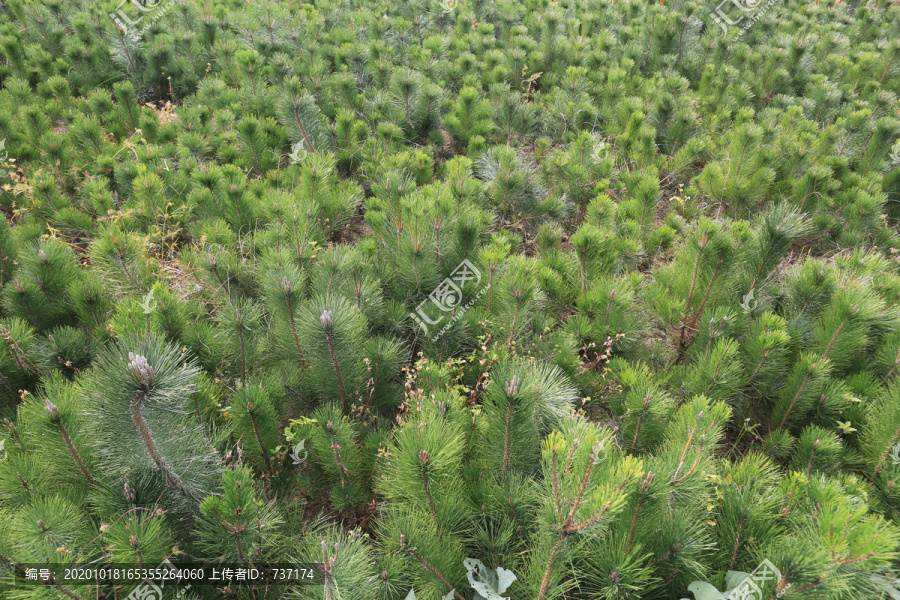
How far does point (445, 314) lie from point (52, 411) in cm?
147

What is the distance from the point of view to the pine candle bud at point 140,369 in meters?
1.22

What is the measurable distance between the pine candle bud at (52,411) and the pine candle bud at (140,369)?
47 centimetres

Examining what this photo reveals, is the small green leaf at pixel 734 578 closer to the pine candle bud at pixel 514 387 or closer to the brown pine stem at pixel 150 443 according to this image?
the pine candle bud at pixel 514 387

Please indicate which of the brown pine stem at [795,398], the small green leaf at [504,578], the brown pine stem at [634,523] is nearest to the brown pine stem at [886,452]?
the brown pine stem at [795,398]

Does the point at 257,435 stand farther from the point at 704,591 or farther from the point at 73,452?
the point at 704,591

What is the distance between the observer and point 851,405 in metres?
2.06

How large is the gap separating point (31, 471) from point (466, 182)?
237cm

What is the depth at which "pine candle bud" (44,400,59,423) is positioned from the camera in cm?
146

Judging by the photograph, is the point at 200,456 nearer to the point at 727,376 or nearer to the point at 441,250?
the point at 441,250

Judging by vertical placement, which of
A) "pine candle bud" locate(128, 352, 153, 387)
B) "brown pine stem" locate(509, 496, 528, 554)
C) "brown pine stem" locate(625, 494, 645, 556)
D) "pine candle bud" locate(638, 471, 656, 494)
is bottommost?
"brown pine stem" locate(509, 496, 528, 554)

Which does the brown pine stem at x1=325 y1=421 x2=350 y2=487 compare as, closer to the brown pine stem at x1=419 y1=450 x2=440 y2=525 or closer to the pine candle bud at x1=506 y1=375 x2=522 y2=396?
the brown pine stem at x1=419 y1=450 x2=440 y2=525

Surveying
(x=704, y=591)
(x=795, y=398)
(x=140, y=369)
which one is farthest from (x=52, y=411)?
(x=795, y=398)

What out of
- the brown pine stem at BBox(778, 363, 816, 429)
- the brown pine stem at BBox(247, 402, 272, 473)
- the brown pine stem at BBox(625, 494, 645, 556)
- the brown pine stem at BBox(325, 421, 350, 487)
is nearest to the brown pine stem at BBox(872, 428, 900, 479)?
the brown pine stem at BBox(778, 363, 816, 429)

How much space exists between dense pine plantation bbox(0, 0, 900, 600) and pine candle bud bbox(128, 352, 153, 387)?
0.05ft
